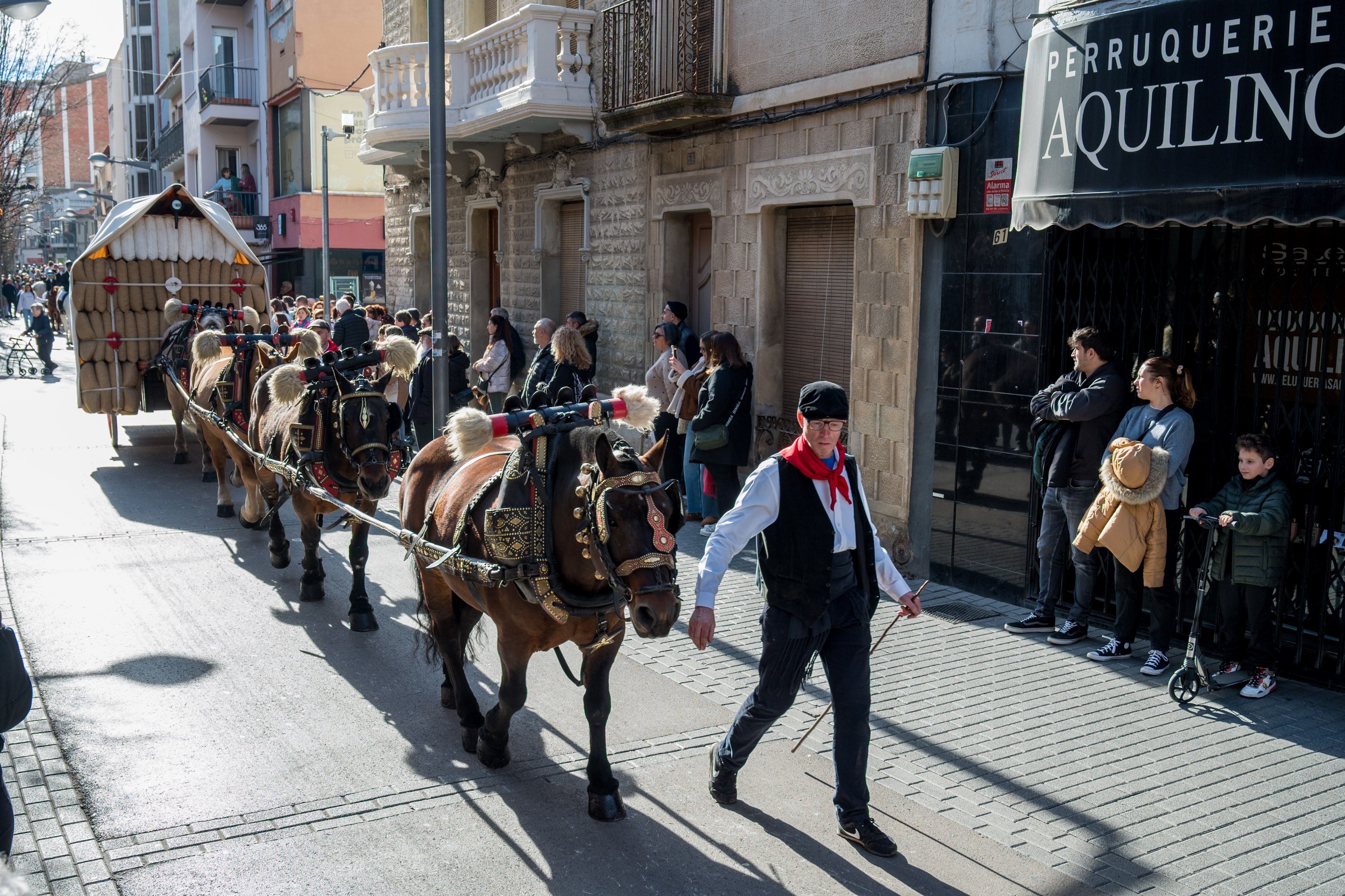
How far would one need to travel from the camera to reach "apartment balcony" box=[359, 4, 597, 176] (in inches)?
535

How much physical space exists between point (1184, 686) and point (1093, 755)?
0.97 metres

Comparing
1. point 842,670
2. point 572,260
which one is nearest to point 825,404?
point 842,670

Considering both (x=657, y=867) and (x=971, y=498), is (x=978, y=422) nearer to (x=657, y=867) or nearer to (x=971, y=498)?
(x=971, y=498)

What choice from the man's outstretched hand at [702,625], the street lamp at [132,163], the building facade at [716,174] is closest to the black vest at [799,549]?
the man's outstretched hand at [702,625]

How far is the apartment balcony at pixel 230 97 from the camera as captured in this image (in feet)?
116

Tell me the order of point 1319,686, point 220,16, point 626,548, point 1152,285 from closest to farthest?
1. point 626,548
2. point 1319,686
3. point 1152,285
4. point 220,16

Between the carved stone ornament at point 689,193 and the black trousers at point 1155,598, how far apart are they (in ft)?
19.5

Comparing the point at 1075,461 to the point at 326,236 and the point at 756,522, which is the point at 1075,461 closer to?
the point at 756,522

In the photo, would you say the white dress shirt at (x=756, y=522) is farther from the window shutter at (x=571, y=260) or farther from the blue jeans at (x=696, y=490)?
the window shutter at (x=571, y=260)

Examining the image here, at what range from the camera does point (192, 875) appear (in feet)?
14.5

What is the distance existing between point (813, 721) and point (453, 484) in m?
2.29

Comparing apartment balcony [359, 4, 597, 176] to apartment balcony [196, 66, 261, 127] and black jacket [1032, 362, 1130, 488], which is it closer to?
black jacket [1032, 362, 1130, 488]

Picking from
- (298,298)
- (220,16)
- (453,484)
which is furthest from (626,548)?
(220,16)

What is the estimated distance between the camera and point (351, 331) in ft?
51.1
